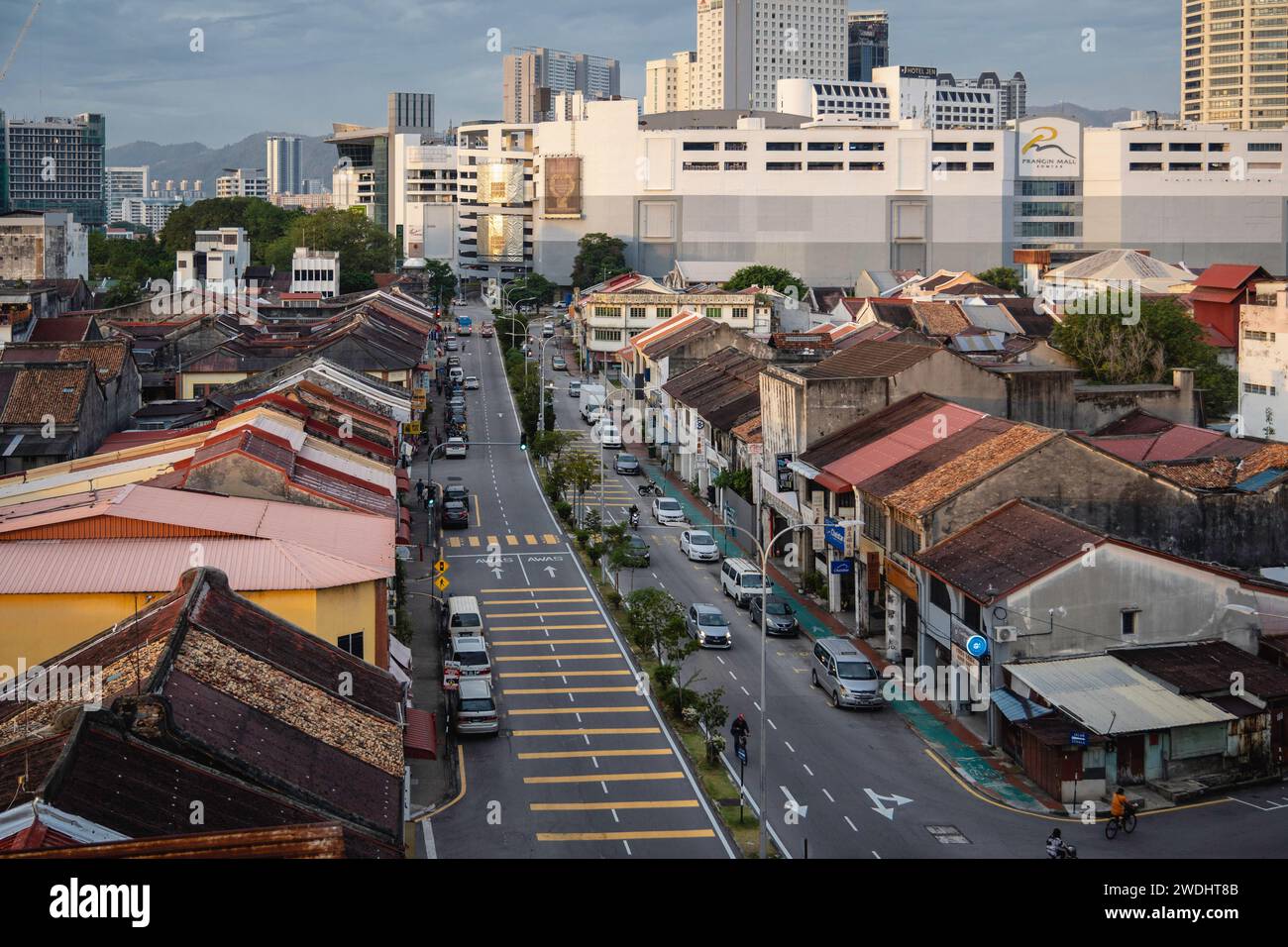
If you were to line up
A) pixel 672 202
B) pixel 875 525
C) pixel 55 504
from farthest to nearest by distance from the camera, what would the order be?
pixel 672 202
pixel 875 525
pixel 55 504

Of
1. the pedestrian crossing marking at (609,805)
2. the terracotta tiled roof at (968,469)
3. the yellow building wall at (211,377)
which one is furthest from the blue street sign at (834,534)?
the yellow building wall at (211,377)

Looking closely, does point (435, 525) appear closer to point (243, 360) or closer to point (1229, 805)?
point (243, 360)

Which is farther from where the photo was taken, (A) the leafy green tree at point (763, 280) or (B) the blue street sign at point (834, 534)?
(A) the leafy green tree at point (763, 280)

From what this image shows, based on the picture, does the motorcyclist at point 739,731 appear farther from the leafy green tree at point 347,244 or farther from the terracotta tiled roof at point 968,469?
the leafy green tree at point 347,244

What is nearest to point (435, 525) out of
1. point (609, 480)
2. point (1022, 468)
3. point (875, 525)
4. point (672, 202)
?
point (609, 480)

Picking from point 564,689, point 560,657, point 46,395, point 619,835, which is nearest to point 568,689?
point 564,689

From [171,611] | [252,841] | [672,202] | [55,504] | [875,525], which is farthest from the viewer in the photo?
[672,202]

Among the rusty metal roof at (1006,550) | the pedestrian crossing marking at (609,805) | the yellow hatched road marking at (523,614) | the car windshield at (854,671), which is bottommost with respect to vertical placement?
the pedestrian crossing marking at (609,805)
